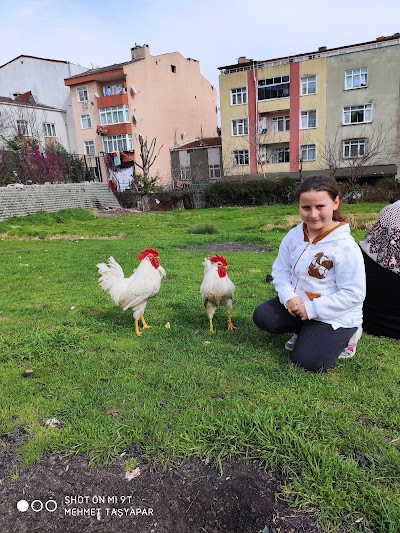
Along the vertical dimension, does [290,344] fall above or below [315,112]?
below

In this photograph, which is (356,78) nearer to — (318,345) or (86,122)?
(86,122)

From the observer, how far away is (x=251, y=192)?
26.9 m

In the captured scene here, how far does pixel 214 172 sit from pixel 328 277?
35.1m

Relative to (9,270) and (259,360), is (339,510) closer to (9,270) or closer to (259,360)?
(259,360)

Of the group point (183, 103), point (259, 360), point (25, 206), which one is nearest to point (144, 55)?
point (183, 103)

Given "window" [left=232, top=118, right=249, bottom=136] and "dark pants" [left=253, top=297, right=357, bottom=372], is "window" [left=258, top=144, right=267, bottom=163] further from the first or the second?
"dark pants" [left=253, top=297, right=357, bottom=372]

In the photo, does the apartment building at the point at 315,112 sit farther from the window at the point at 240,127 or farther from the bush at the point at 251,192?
the bush at the point at 251,192

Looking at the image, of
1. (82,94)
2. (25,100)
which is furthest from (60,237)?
(25,100)

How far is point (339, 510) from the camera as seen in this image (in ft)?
5.87

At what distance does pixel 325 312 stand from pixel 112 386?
1.80 meters

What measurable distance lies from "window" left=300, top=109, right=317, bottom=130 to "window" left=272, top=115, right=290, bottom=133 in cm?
128

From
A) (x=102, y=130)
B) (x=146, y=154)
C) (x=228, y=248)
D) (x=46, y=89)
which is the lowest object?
(x=228, y=248)

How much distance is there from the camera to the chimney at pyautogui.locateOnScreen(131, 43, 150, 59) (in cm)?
3468

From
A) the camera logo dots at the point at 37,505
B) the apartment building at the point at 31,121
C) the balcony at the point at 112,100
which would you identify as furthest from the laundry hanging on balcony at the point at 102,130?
the camera logo dots at the point at 37,505
